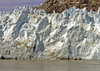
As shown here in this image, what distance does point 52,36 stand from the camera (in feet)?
58.2

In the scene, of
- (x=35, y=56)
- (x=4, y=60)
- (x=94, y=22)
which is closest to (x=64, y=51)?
(x=35, y=56)

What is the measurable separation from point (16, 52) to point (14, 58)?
534 mm

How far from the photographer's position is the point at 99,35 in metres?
17.5

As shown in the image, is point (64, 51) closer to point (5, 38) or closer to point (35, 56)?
point (35, 56)

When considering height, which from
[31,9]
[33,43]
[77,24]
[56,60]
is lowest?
[56,60]

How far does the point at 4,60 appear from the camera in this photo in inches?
703

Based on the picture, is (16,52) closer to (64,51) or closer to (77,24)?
(64,51)

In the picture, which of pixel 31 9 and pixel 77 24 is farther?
pixel 31 9

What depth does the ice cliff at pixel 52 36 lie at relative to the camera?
682 inches

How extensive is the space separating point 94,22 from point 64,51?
3684 mm

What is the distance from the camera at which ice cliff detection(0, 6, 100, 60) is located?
17.3m

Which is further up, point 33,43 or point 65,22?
point 65,22

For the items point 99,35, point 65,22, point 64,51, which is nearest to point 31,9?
point 65,22

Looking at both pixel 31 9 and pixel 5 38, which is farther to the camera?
pixel 31 9
